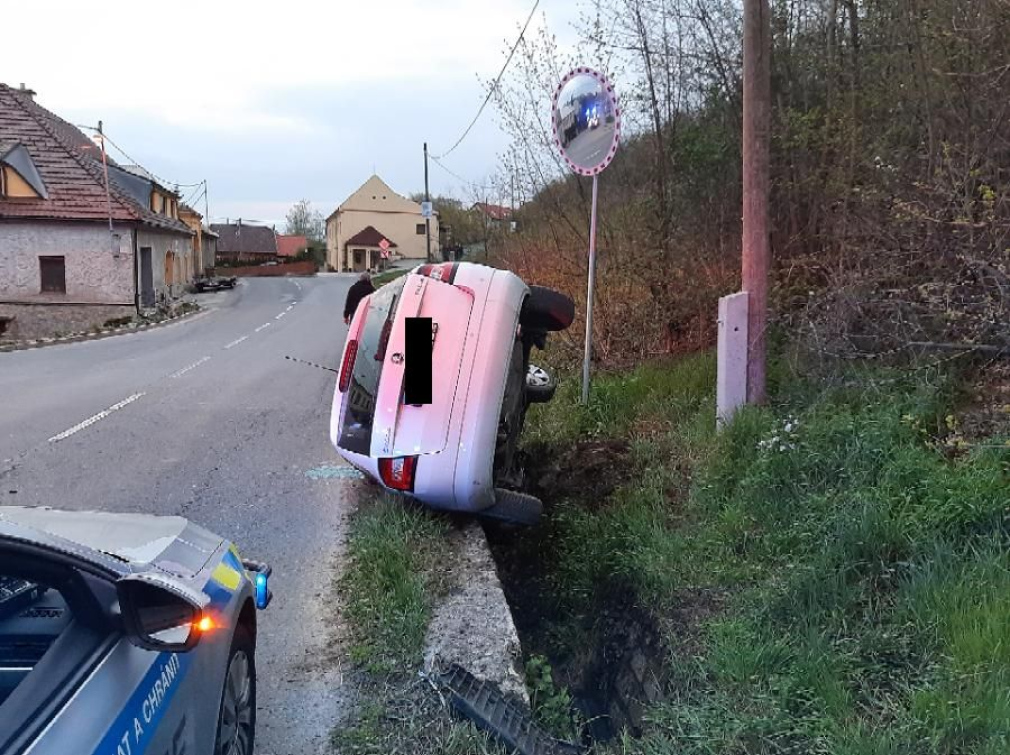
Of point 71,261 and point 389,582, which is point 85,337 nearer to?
point 71,261

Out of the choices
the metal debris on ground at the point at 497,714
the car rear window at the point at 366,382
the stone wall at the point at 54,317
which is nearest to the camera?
the metal debris on ground at the point at 497,714

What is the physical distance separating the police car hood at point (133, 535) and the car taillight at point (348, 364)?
227 centimetres

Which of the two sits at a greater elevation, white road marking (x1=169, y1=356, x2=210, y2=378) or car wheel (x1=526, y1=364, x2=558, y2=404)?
car wheel (x1=526, y1=364, x2=558, y2=404)

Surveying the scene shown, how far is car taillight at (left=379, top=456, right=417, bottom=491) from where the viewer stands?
5.23 m

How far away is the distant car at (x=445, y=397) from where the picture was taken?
5242 millimetres

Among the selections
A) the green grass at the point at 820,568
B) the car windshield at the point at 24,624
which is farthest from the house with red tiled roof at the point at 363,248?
the car windshield at the point at 24,624

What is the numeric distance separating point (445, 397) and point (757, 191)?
2877 mm

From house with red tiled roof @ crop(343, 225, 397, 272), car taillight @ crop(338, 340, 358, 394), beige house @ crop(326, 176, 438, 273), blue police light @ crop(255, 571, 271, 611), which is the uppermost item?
beige house @ crop(326, 176, 438, 273)

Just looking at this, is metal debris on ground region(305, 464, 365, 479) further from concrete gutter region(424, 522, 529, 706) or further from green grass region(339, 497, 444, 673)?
concrete gutter region(424, 522, 529, 706)

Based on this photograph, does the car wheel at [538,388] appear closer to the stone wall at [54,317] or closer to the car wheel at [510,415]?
the car wheel at [510,415]

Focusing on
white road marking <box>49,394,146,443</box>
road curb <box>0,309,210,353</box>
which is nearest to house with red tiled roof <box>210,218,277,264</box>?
road curb <box>0,309,210,353</box>

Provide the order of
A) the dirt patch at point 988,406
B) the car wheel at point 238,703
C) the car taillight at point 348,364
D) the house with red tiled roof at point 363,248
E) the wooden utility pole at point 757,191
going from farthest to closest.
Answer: the house with red tiled roof at point 363,248 → the wooden utility pole at point 757,191 → the car taillight at point 348,364 → the dirt patch at point 988,406 → the car wheel at point 238,703

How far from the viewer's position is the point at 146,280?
32656 mm

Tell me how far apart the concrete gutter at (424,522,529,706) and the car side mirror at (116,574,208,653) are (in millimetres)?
1562
